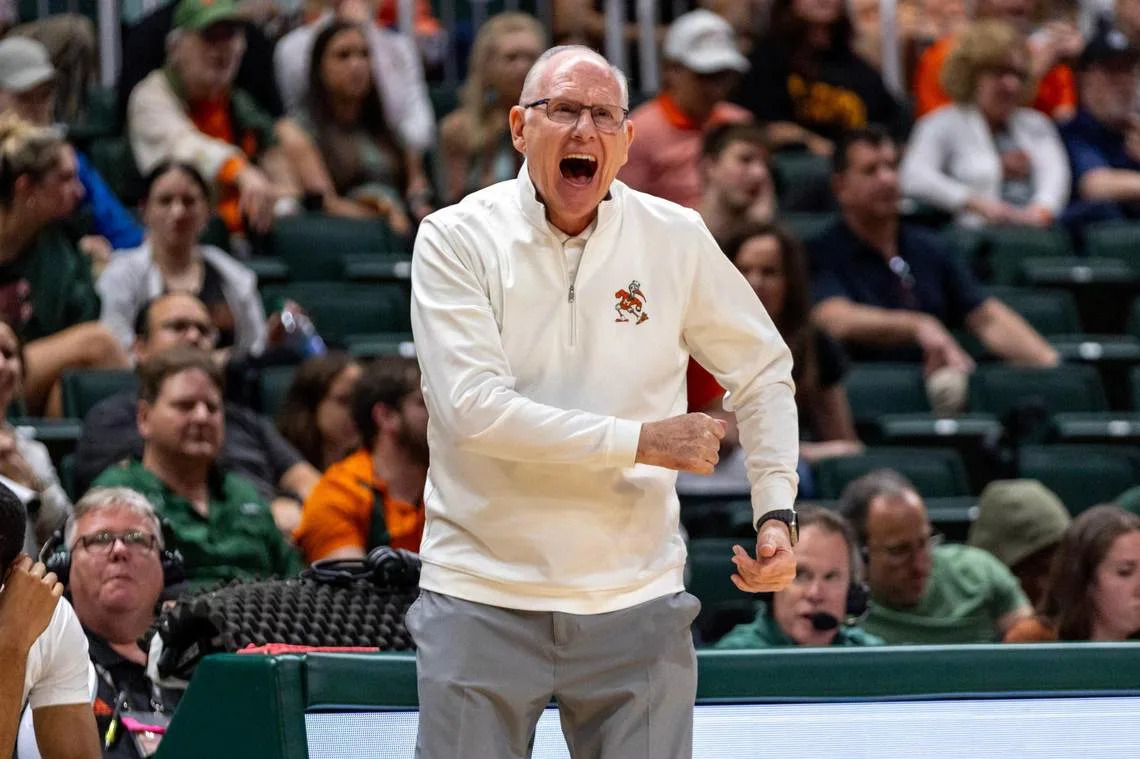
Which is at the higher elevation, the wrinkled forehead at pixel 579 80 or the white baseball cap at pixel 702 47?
the wrinkled forehead at pixel 579 80

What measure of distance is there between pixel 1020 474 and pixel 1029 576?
26.0 inches

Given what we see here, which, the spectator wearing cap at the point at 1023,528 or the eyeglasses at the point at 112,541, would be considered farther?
the spectator wearing cap at the point at 1023,528

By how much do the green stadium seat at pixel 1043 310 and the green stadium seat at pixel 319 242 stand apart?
2453 mm

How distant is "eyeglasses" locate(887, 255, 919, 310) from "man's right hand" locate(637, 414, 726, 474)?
15.7 ft

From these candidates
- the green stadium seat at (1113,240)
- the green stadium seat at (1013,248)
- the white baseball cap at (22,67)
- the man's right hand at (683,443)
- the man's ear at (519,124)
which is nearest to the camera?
the man's right hand at (683,443)

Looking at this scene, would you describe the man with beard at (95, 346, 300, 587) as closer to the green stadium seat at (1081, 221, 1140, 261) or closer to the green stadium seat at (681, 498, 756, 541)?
the green stadium seat at (681, 498, 756, 541)

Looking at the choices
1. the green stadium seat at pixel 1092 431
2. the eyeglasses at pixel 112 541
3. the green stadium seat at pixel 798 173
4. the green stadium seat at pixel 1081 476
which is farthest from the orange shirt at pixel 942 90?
the eyeglasses at pixel 112 541

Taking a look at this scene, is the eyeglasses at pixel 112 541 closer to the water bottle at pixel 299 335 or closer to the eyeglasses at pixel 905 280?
the water bottle at pixel 299 335

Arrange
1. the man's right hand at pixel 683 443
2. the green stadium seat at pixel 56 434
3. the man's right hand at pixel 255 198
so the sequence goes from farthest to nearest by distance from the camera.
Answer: the man's right hand at pixel 255 198 < the green stadium seat at pixel 56 434 < the man's right hand at pixel 683 443

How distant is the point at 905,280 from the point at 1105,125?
7.25 feet

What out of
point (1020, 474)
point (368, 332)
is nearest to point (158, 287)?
point (368, 332)

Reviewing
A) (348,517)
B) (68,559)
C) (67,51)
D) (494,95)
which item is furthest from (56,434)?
(494,95)

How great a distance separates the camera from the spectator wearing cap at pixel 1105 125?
8727 millimetres

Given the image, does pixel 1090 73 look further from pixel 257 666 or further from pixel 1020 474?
pixel 257 666
